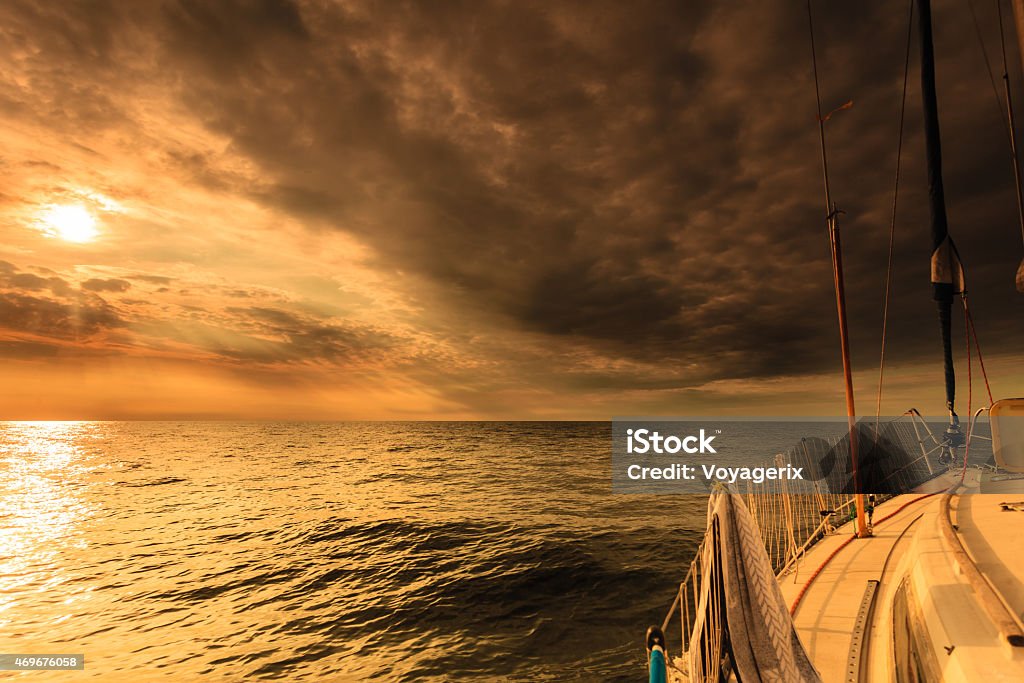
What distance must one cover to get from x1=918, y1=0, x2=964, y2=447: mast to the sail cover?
5.79 m

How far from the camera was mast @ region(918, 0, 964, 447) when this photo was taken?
6941 mm

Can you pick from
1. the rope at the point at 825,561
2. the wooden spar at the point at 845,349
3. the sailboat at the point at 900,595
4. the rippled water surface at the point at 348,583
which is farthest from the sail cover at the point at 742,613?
the wooden spar at the point at 845,349

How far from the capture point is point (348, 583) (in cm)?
1538

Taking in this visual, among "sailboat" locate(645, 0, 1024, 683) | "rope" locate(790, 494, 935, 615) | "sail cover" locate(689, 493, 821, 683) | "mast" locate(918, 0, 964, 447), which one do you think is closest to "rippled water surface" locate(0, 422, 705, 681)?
"rope" locate(790, 494, 935, 615)

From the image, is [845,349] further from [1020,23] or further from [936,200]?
[1020,23]

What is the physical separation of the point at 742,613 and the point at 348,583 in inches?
579

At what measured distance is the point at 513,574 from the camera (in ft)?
51.4

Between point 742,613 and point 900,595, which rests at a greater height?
point 742,613

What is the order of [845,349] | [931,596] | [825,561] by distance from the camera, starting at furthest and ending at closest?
[845,349] → [825,561] → [931,596]

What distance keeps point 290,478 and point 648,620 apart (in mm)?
41669

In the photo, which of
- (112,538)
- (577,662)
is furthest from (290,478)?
(577,662)

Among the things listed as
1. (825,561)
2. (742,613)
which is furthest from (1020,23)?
(825,561)

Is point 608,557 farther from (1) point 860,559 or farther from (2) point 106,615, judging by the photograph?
(2) point 106,615

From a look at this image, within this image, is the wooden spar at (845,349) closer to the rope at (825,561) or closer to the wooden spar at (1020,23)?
the rope at (825,561)
